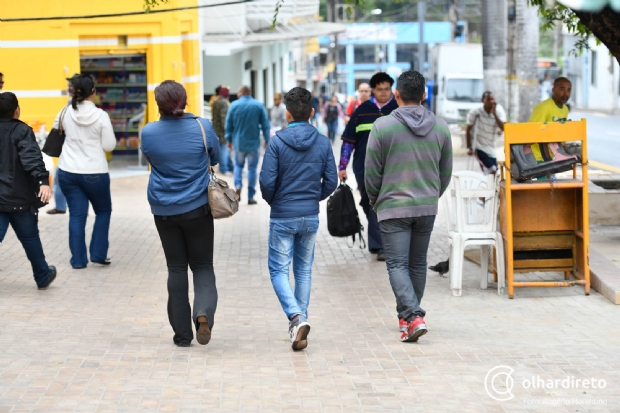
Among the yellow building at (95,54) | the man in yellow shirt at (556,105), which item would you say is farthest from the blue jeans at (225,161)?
the man in yellow shirt at (556,105)

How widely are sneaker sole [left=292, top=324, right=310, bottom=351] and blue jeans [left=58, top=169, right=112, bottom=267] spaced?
11.7ft

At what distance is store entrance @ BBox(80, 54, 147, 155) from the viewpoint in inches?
725

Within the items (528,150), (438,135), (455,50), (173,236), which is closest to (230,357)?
(173,236)

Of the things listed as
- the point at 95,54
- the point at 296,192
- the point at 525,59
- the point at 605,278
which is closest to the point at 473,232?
the point at 605,278

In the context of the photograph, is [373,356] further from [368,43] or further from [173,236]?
[368,43]

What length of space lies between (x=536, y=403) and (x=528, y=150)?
3.17 meters

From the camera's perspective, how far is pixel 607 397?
16.9ft

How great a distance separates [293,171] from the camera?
6301 millimetres

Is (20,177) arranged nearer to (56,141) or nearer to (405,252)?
(56,141)

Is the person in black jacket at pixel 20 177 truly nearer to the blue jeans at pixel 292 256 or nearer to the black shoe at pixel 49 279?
the black shoe at pixel 49 279

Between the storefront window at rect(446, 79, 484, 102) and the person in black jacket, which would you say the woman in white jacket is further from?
the storefront window at rect(446, 79, 484, 102)

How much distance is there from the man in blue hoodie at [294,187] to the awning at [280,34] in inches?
778

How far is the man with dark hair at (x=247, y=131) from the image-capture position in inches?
571

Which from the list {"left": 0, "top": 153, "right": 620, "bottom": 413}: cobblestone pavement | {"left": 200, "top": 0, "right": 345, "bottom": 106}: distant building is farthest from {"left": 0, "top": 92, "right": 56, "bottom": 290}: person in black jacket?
{"left": 200, "top": 0, "right": 345, "bottom": 106}: distant building
